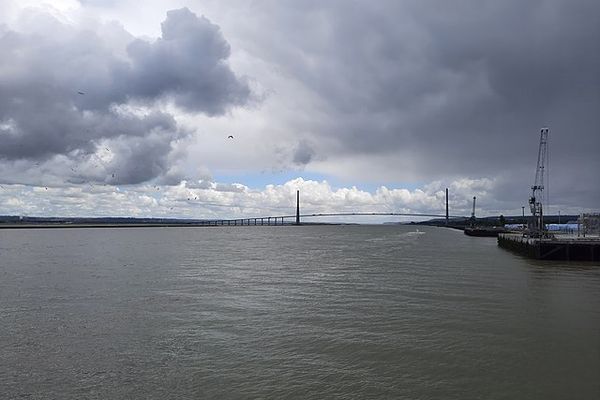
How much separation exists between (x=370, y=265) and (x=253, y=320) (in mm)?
27446

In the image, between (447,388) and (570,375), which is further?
(570,375)

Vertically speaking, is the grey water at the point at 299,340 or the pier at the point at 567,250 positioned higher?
the pier at the point at 567,250

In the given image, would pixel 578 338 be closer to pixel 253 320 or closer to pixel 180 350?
pixel 253 320

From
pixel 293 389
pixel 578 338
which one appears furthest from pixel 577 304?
pixel 293 389

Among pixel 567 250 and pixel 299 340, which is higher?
pixel 567 250

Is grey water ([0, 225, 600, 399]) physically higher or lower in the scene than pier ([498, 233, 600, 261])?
lower

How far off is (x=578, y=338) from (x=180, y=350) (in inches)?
570

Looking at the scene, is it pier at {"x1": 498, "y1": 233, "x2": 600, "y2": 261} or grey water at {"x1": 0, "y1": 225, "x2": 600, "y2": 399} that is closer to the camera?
grey water at {"x1": 0, "y1": 225, "x2": 600, "y2": 399}

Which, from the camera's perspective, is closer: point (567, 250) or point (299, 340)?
point (299, 340)

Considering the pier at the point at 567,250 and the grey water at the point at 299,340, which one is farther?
the pier at the point at 567,250

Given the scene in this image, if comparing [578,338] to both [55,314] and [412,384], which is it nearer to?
[412,384]

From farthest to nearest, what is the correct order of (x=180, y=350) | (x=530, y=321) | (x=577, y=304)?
(x=577, y=304)
(x=530, y=321)
(x=180, y=350)

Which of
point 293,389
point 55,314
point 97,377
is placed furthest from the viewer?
point 55,314

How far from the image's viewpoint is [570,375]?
42.2 feet
